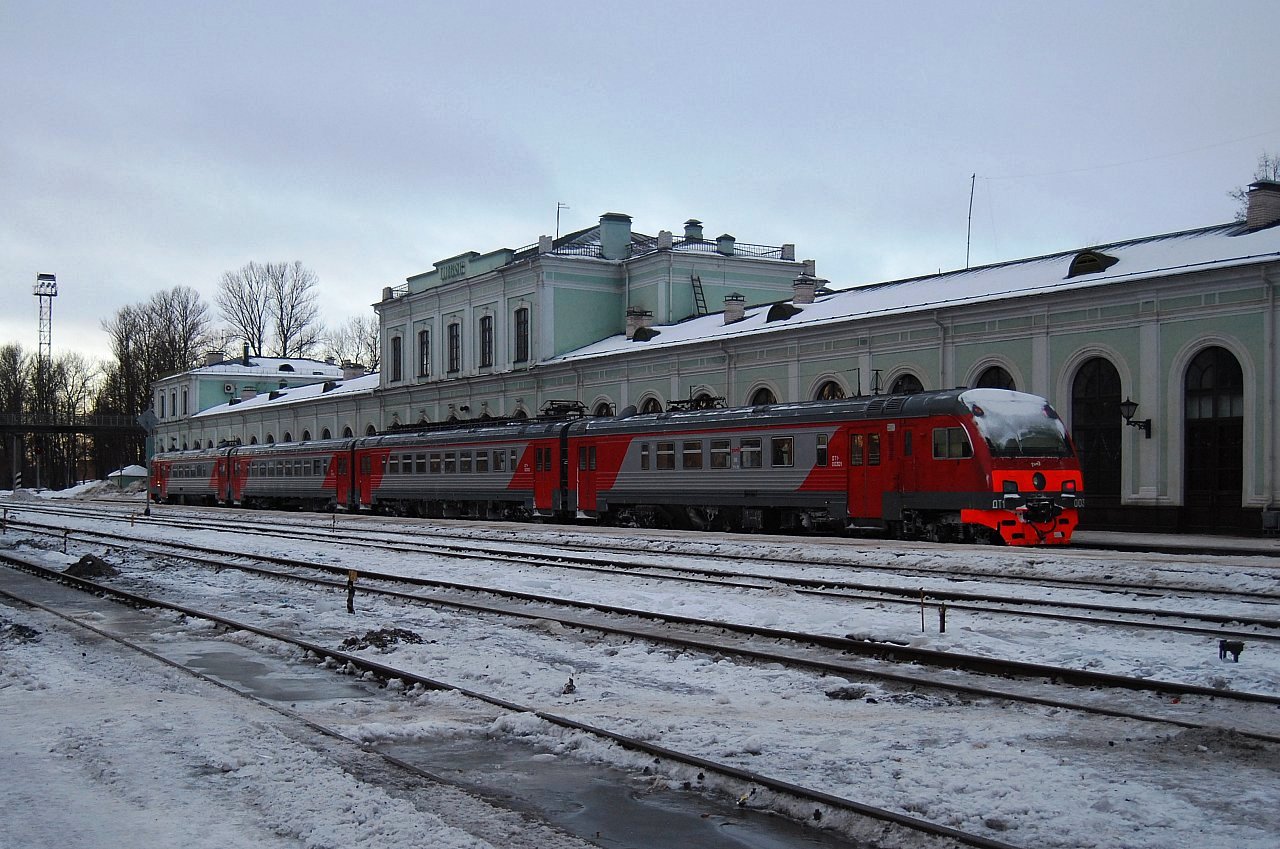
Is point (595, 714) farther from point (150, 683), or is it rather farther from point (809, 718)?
point (150, 683)

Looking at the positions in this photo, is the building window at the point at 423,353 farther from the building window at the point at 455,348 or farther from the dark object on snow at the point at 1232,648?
the dark object on snow at the point at 1232,648

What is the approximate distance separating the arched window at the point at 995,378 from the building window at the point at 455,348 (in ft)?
101

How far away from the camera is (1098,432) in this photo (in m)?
29.5

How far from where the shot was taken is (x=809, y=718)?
332 inches

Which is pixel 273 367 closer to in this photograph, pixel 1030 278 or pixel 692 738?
pixel 1030 278

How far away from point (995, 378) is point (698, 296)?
71.7 feet

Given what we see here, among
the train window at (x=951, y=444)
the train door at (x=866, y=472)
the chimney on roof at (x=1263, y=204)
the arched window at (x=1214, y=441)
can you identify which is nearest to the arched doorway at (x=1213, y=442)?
the arched window at (x=1214, y=441)

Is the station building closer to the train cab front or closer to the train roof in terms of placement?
the train roof

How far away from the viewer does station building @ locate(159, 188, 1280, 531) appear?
1058 inches

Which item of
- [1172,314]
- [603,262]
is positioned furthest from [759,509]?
[603,262]

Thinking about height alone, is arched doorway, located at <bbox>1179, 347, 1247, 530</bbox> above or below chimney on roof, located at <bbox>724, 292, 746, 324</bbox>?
below

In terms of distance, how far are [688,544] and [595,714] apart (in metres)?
16.0

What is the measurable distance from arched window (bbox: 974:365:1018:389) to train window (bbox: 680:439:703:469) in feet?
26.5

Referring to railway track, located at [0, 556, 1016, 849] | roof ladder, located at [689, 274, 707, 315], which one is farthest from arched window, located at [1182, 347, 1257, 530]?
roof ladder, located at [689, 274, 707, 315]
